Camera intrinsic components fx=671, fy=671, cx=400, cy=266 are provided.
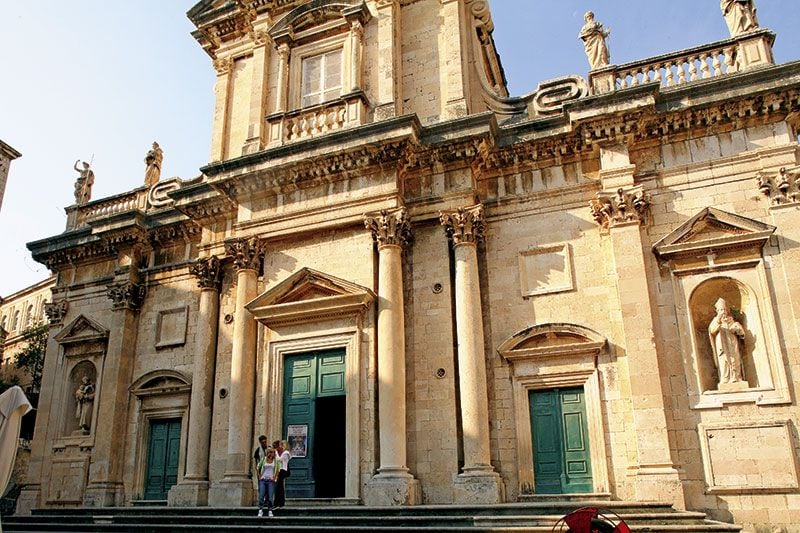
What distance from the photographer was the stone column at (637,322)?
10.9 metres

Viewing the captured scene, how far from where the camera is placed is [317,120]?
1527cm

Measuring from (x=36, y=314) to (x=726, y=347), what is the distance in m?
37.5

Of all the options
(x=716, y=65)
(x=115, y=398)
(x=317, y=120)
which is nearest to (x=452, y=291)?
(x=317, y=120)

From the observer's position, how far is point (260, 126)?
53.1ft

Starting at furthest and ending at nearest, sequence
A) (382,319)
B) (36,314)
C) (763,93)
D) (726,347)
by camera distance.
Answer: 1. (36,314)
2. (382,319)
3. (763,93)
4. (726,347)

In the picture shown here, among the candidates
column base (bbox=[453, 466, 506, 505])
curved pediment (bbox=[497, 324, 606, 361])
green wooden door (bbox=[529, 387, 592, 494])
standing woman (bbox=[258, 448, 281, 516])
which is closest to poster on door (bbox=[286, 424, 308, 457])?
standing woman (bbox=[258, 448, 281, 516])

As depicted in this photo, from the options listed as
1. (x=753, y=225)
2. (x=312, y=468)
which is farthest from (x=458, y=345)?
(x=753, y=225)

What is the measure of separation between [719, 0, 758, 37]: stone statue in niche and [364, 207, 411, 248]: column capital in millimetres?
7555

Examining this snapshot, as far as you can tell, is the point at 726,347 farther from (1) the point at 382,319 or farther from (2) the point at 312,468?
(2) the point at 312,468

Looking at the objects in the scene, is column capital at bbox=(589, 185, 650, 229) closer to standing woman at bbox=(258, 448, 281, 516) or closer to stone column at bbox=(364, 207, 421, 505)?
stone column at bbox=(364, 207, 421, 505)

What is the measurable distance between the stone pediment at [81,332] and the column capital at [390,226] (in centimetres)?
824

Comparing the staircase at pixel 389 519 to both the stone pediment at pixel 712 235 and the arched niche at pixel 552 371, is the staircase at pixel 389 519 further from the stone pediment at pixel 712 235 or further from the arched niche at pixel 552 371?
the stone pediment at pixel 712 235

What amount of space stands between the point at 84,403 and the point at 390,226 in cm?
954

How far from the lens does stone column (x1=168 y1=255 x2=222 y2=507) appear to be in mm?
14156
